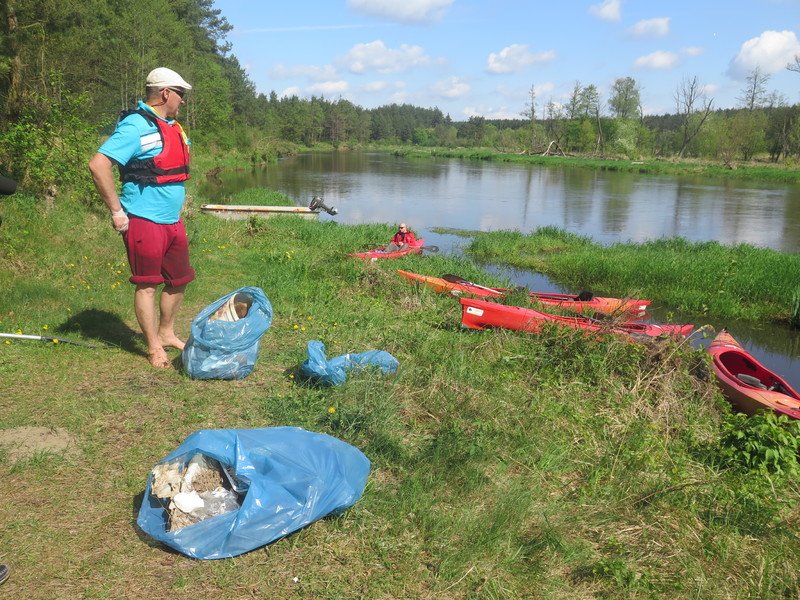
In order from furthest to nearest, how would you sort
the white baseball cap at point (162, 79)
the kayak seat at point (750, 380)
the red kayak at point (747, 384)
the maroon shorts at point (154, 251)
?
the kayak seat at point (750, 380)
the red kayak at point (747, 384)
the maroon shorts at point (154, 251)
the white baseball cap at point (162, 79)

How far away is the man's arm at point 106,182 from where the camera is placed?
3.83 meters

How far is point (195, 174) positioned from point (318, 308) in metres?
24.5

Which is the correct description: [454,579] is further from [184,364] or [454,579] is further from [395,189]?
[395,189]

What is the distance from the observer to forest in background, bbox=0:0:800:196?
954 cm

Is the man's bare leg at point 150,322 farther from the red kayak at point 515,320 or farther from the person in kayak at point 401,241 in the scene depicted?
the person in kayak at point 401,241

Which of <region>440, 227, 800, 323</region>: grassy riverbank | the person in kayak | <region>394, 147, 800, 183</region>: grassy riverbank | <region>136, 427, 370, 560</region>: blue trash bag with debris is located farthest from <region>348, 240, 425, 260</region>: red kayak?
<region>394, 147, 800, 183</region>: grassy riverbank

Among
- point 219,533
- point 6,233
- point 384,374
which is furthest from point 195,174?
point 219,533

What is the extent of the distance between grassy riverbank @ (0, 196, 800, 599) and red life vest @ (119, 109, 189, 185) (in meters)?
1.37

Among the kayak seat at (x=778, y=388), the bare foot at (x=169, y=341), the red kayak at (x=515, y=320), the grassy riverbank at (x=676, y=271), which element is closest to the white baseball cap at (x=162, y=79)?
the bare foot at (x=169, y=341)

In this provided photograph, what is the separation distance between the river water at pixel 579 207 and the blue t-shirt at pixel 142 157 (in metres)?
8.00

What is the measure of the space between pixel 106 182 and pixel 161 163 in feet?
1.26

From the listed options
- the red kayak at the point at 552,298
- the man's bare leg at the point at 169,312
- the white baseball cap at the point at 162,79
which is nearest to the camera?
the white baseball cap at the point at 162,79

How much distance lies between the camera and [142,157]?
401 centimetres

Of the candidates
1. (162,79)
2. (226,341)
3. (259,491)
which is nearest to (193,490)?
(259,491)
